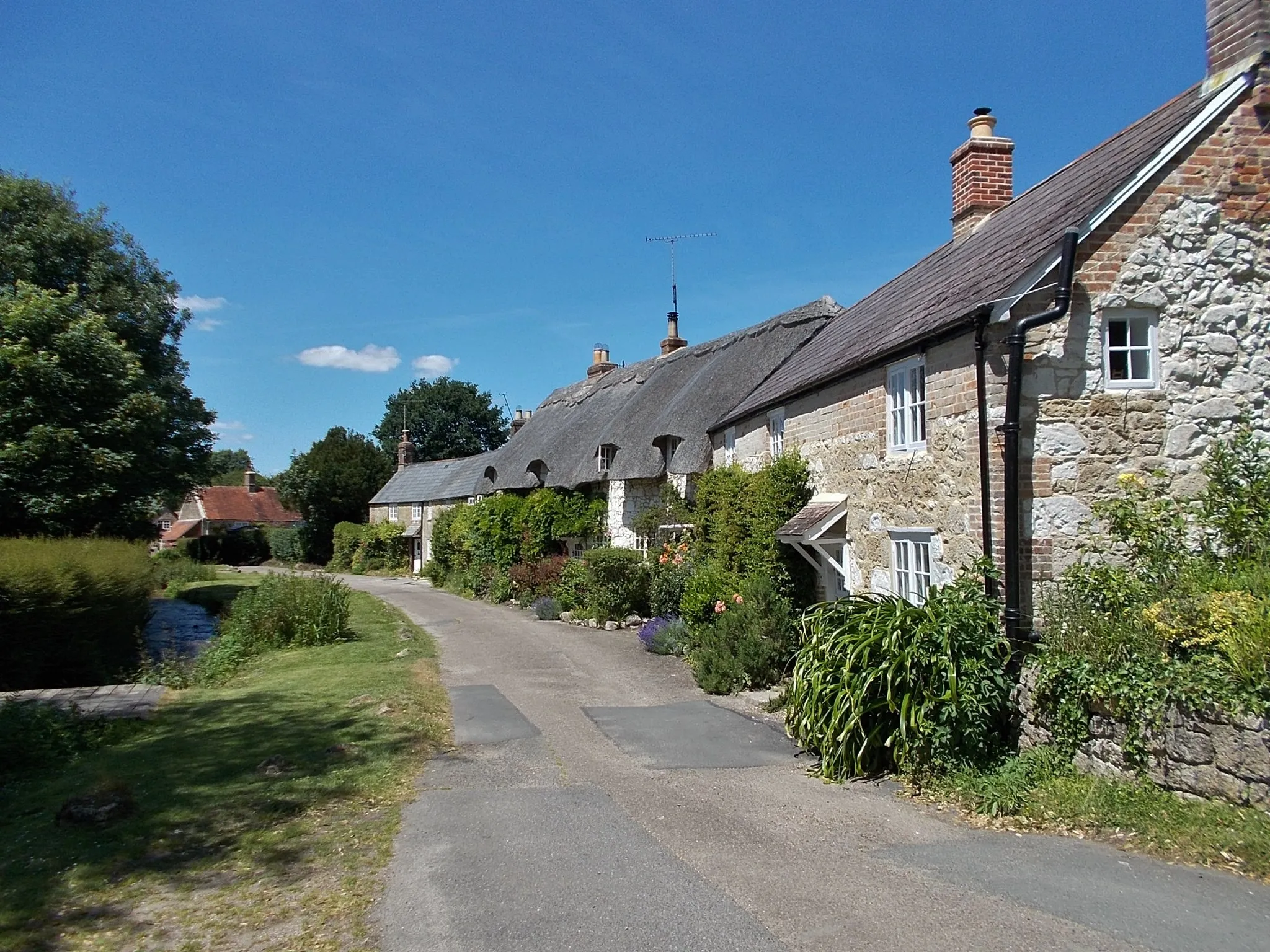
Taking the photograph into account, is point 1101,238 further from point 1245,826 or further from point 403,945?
point 403,945

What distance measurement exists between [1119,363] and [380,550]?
146 feet

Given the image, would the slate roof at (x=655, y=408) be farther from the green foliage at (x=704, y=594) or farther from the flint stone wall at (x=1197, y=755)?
the flint stone wall at (x=1197, y=755)

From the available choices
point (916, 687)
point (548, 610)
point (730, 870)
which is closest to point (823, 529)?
point (916, 687)

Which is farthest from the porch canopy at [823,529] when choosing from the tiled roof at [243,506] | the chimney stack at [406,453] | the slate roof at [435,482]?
the tiled roof at [243,506]

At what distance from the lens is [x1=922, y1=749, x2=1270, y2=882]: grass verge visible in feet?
19.8

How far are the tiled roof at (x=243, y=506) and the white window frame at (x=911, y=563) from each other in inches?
2348

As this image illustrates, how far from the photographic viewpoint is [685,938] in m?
Answer: 5.00

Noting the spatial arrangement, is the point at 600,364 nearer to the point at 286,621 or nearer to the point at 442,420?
the point at 286,621

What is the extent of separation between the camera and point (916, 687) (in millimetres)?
8219

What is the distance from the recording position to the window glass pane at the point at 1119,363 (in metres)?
9.07

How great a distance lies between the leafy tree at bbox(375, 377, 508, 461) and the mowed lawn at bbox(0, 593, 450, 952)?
5821 centimetres

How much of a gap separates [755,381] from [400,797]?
13.8 meters

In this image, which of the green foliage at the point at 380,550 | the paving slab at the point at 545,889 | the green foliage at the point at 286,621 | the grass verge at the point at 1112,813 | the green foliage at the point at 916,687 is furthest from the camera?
the green foliage at the point at 380,550

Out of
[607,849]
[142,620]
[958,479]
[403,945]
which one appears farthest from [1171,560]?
[142,620]
